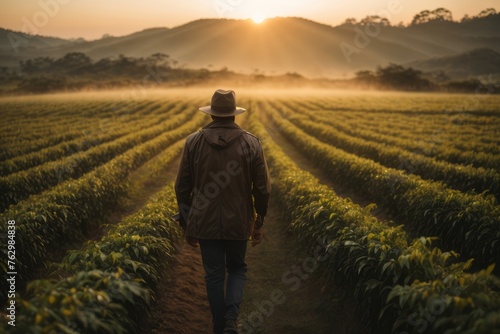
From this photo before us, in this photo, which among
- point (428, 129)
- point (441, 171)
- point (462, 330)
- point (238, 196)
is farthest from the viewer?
point (428, 129)

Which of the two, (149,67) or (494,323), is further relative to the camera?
(149,67)

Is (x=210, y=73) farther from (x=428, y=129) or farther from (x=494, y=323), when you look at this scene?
(x=494, y=323)

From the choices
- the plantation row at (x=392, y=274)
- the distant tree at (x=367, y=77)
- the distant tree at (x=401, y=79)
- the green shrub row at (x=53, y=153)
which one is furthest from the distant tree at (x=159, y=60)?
the plantation row at (x=392, y=274)

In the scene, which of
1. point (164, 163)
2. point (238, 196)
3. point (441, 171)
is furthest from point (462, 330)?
point (164, 163)

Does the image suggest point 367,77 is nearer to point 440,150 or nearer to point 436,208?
point 440,150

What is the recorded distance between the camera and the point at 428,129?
22.3 metres

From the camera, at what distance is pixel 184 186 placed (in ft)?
14.4

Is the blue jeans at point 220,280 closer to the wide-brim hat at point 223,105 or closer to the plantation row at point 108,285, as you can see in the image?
the plantation row at point 108,285

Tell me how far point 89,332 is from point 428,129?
23477 millimetres

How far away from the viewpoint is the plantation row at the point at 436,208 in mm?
6707

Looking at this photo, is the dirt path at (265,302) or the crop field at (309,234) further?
the dirt path at (265,302)

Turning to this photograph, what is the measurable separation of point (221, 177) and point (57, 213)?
610 centimetres

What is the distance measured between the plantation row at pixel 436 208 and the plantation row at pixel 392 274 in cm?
128

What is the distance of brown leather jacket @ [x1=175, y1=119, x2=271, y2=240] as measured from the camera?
4.07 metres
